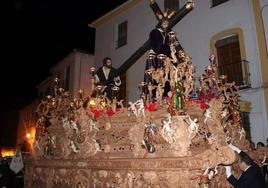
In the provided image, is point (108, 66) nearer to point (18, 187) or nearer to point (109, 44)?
point (18, 187)

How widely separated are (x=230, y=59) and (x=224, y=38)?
97 cm

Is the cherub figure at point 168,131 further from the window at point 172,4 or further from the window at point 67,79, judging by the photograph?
the window at point 67,79

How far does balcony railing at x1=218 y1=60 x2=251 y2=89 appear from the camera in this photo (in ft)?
35.0

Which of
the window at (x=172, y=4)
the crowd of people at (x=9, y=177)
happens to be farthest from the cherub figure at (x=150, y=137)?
the window at (x=172, y=4)

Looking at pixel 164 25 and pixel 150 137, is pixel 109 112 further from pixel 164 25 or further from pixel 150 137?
pixel 164 25

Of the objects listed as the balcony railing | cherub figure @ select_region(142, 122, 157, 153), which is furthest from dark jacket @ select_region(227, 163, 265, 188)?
the balcony railing

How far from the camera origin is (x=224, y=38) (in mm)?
11891

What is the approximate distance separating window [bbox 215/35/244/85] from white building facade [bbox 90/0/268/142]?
1.6 inches

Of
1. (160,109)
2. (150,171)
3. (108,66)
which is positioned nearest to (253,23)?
(108,66)

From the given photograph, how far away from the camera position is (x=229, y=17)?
11750 mm

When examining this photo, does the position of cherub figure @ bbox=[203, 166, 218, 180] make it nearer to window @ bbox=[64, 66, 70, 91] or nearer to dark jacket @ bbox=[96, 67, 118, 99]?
dark jacket @ bbox=[96, 67, 118, 99]

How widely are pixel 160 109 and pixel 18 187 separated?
6410mm

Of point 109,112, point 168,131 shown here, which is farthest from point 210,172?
point 109,112

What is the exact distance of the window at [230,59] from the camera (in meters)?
11.1
